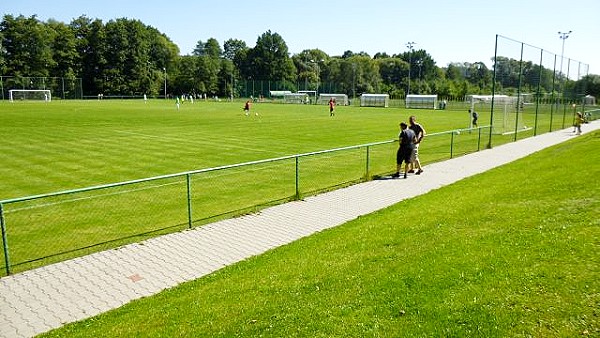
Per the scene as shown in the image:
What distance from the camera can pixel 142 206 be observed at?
1201 centimetres

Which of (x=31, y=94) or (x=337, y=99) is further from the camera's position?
(x=31, y=94)

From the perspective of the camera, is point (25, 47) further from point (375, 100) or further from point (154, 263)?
point (154, 263)

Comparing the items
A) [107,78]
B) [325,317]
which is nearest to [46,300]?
[325,317]

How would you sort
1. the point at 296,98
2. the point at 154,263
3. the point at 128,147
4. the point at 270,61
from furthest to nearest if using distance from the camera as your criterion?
1. the point at 270,61
2. the point at 296,98
3. the point at 128,147
4. the point at 154,263

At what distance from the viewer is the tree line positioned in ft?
317

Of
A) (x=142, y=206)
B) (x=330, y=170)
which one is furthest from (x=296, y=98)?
(x=142, y=206)

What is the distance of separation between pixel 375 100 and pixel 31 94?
204 ft

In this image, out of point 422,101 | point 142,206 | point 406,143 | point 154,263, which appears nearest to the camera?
point 154,263

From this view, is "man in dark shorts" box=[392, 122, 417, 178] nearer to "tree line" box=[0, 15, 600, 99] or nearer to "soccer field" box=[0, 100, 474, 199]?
"soccer field" box=[0, 100, 474, 199]

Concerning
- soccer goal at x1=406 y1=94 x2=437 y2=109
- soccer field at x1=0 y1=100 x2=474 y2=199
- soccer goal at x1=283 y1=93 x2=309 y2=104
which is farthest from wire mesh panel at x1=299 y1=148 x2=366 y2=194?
soccer goal at x1=283 y1=93 x2=309 y2=104

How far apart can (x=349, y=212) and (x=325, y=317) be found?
20.2 feet

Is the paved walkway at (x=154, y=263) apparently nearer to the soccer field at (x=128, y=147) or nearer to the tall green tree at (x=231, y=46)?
the soccer field at (x=128, y=147)

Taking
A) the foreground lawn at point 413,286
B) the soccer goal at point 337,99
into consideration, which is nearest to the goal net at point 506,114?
the foreground lawn at point 413,286

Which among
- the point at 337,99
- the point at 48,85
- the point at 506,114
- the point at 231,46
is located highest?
the point at 231,46
